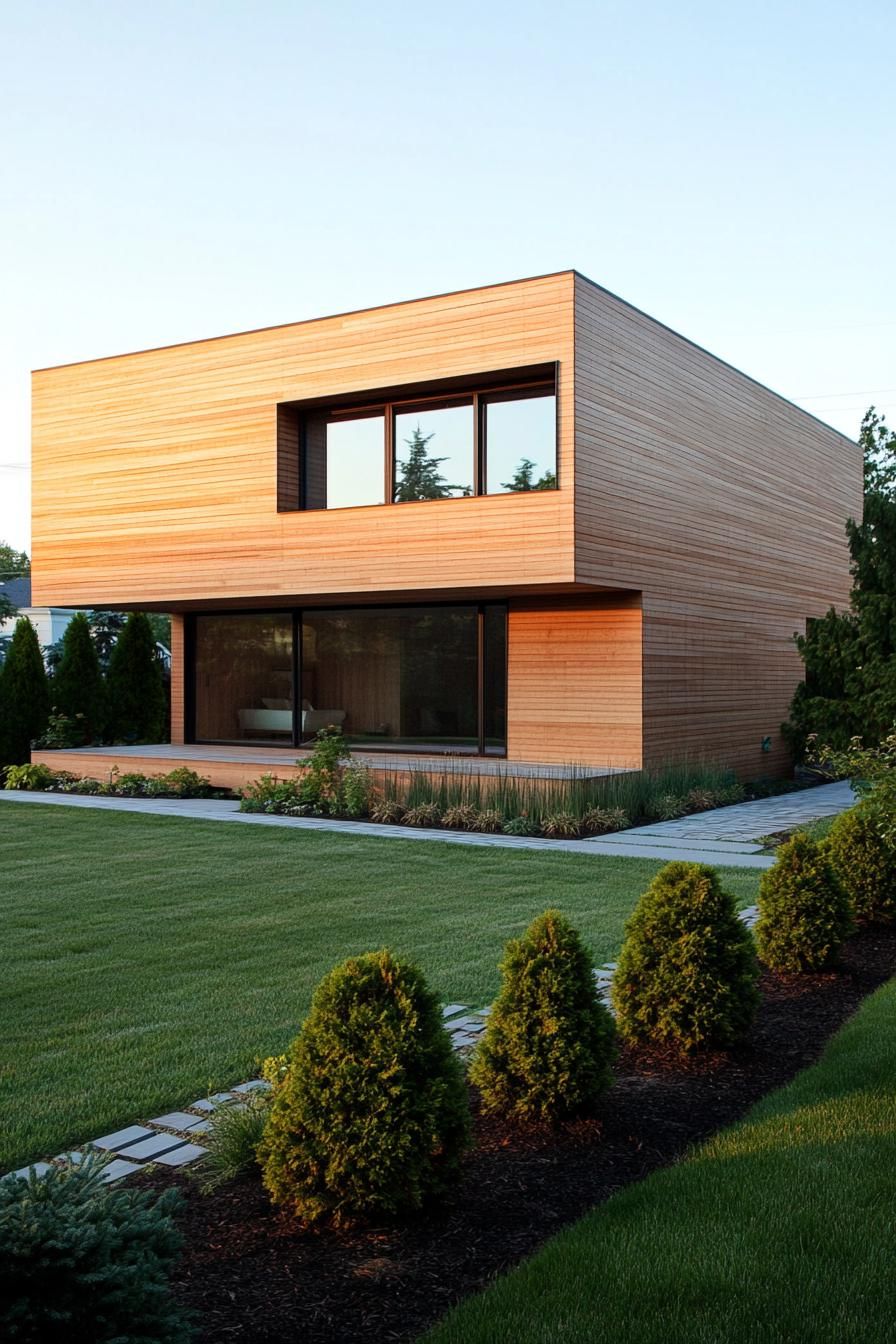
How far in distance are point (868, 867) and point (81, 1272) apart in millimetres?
5982

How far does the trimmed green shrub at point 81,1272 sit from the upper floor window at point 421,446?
1117 centimetres

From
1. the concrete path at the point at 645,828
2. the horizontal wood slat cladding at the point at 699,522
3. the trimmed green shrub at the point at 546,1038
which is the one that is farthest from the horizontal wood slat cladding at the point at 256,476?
the trimmed green shrub at the point at 546,1038

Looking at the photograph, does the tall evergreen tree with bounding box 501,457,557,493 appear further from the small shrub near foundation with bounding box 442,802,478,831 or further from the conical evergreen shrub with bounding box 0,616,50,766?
the conical evergreen shrub with bounding box 0,616,50,766

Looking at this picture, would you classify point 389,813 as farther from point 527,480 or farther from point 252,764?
point 527,480

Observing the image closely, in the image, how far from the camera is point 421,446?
46.7ft

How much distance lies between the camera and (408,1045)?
10.4 ft

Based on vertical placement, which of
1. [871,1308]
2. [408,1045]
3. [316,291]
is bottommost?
[871,1308]

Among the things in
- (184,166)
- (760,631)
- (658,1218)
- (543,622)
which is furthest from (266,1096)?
(760,631)

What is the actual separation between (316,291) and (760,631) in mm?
9350

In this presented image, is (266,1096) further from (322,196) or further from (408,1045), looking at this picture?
(322,196)

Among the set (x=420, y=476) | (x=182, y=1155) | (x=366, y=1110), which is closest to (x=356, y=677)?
(x=420, y=476)

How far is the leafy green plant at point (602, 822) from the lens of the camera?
1189 centimetres

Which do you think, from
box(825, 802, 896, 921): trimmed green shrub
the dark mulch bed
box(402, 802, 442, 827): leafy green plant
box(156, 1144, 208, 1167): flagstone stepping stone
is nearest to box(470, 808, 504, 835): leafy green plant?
box(402, 802, 442, 827): leafy green plant

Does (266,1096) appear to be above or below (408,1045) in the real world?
below
